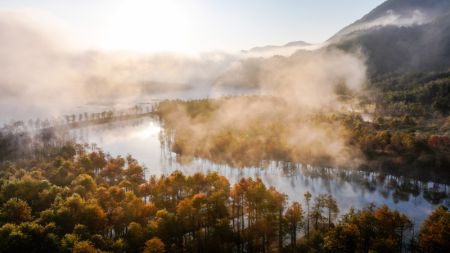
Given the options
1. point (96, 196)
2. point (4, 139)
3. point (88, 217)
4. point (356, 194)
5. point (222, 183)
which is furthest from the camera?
point (4, 139)

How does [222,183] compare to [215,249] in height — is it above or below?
above

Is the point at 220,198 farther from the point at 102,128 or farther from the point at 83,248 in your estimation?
the point at 102,128

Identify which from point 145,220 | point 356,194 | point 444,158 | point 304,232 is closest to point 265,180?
point 356,194

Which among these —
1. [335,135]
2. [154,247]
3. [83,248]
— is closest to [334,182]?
[335,135]

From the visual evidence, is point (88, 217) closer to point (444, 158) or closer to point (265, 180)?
point (265, 180)

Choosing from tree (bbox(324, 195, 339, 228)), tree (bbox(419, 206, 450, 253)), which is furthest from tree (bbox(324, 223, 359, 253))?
tree (bbox(324, 195, 339, 228))

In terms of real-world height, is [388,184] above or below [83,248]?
below

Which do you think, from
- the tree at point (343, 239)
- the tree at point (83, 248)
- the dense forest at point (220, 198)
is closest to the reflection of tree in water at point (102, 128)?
the dense forest at point (220, 198)
